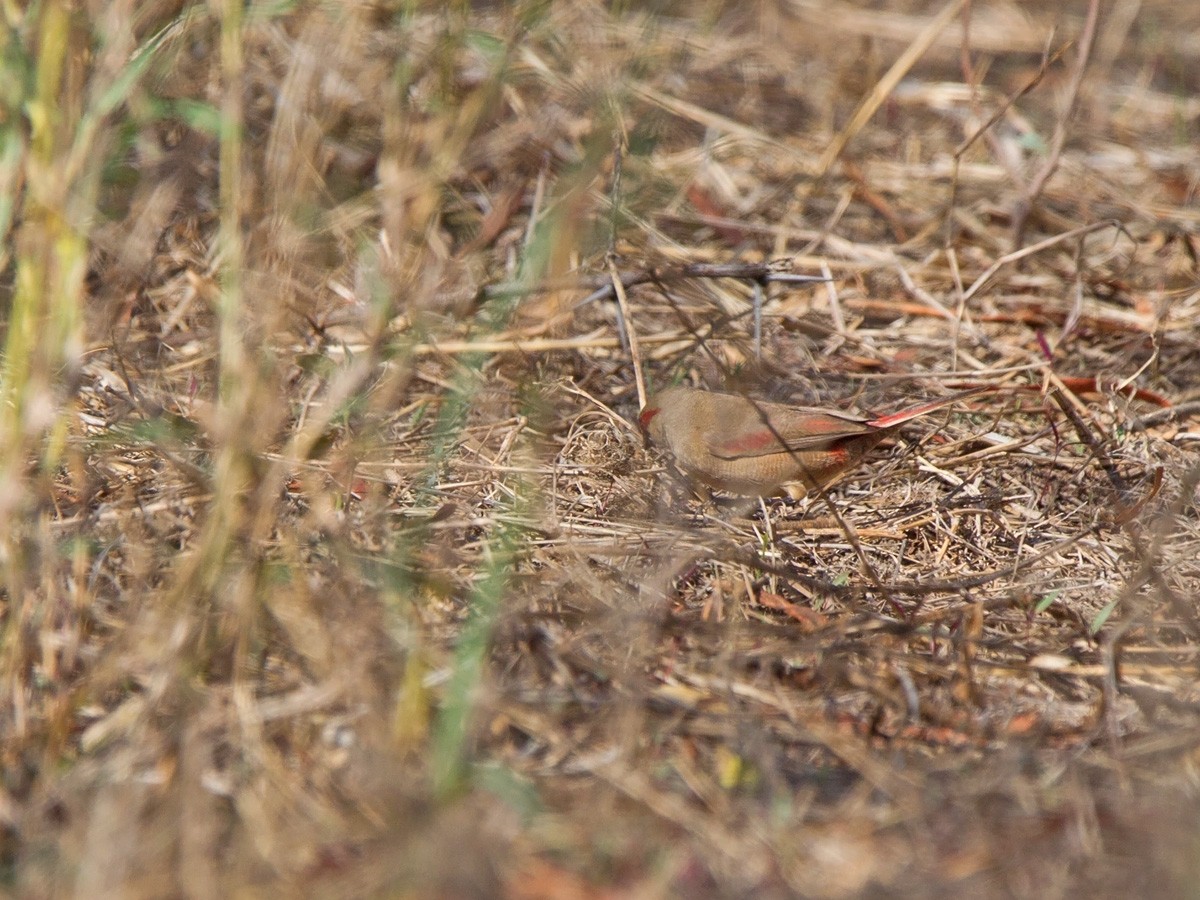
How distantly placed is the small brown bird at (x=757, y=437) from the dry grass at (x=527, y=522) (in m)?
0.11

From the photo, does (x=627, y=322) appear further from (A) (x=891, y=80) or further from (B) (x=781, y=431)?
(A) (x=891, y=80)

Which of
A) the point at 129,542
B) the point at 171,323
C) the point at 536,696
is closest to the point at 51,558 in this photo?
the point at 129,542

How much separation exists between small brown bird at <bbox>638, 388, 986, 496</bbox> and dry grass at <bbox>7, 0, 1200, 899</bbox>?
108 millimetres

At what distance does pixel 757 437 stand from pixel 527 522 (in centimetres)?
97

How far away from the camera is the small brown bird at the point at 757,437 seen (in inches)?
156

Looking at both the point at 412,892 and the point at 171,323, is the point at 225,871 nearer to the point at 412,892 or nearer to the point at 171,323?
the point at 412,892

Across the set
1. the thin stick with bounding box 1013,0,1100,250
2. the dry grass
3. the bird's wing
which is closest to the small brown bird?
the bird's wing

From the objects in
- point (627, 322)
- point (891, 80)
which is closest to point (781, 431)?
point (627, 322)

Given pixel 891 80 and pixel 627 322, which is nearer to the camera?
pixel 627 322

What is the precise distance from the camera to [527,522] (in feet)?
11.2

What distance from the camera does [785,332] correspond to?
4621mm

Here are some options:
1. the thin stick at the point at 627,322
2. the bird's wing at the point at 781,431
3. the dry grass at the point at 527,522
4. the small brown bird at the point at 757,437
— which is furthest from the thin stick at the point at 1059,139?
the thin stick at the point at 627,322

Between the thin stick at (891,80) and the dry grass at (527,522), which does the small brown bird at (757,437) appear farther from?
the thin stick at (891,80)

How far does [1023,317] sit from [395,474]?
2.43 metres
